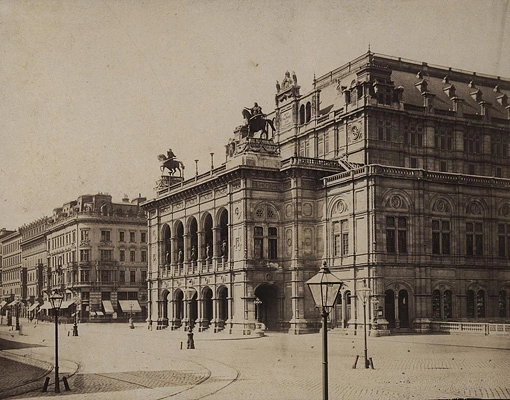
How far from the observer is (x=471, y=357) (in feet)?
106

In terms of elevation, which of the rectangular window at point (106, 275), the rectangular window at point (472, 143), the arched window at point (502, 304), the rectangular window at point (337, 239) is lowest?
the arched window at point (502, 304)

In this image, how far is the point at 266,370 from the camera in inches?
1113

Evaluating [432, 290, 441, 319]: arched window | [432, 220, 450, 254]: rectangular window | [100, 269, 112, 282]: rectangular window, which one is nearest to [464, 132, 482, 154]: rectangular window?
[432, 220, 450, 254]: rectangular window

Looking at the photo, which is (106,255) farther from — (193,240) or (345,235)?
(345,235)

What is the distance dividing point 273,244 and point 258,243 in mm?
1422

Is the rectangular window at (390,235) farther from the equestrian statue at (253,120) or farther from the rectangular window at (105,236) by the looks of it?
the rectangular window at (105,236)

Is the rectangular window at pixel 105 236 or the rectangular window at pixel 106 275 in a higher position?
the rectangular window at pixel 105 236

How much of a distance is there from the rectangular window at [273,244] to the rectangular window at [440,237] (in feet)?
39.4

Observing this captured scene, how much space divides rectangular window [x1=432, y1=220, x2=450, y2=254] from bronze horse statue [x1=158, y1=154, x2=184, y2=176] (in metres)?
28.3

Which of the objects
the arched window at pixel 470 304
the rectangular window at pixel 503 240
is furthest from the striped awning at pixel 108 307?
the rectangular window at pixel 503 240

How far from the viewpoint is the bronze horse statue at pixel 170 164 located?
7100 cm

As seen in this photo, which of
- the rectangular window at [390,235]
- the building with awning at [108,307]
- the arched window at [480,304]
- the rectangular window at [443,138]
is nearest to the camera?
the rectangular window at [390,235]

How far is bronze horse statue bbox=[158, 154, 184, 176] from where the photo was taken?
233 feet

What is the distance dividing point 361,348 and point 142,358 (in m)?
11.8
